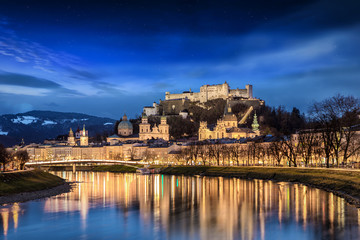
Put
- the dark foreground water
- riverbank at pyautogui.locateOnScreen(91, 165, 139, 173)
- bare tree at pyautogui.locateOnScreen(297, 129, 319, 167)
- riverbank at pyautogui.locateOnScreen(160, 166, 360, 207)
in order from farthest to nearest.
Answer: riverbank at pyautogui.locateOnScreen(91, 165, 139, 173), bare tree at pyautogui.locateOnScreen(297, 129, 319, 167), riverbank at pyautogui.locateOnScreen(160, 166, 360, 207), the dark foreground water

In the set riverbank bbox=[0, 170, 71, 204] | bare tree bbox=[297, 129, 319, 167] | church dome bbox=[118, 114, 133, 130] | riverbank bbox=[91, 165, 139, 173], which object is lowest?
riverbank bbox=[91, 165, 139, 173]

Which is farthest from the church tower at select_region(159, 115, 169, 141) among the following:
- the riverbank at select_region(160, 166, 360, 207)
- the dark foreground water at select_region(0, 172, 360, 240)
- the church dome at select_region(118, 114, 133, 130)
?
the dark foreground water at select_region(0, 172, 360, 240)

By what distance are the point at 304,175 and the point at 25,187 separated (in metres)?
30.3

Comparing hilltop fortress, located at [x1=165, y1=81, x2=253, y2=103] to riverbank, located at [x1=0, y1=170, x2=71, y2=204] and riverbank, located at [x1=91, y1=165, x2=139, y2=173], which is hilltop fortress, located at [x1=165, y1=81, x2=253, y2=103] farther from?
riverbank, located at [x1=0, y1=170, x2=71, y2=204]

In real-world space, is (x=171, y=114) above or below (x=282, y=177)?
above

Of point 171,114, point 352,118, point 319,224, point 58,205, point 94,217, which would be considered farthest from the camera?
point 171,114

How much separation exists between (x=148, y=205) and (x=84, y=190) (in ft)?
54.5

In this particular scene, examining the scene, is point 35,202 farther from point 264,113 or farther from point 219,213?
point 264,113

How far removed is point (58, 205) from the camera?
40.7 meters

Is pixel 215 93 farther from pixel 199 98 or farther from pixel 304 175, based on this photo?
pixel 304 175

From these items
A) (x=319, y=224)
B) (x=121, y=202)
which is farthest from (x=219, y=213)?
(x=121, y=202)

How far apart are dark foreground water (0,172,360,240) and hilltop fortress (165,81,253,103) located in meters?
110

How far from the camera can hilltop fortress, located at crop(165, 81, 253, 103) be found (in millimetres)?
157000

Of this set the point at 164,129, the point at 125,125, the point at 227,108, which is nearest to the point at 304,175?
the point at 227,108
